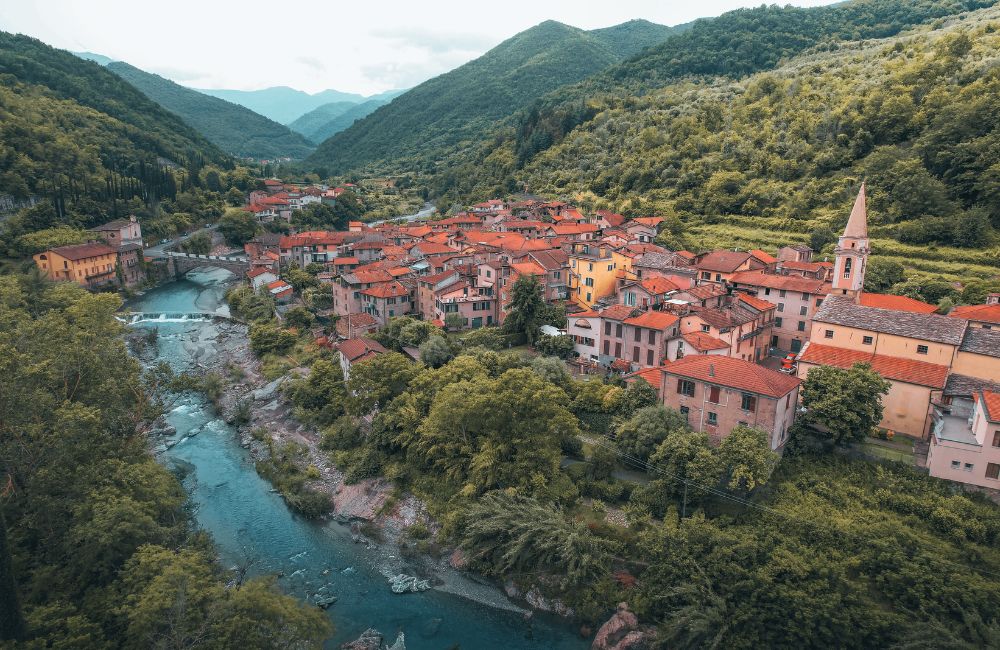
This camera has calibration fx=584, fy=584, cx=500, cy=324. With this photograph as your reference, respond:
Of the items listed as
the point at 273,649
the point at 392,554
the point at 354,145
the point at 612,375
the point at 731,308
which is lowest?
the point at 392,554

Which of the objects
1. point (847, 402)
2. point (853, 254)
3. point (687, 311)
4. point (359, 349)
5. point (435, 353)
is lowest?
point (359, 349)

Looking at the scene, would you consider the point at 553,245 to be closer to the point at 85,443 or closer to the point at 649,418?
the point at 649,418

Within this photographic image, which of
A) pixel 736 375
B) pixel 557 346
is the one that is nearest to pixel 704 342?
pixel 736 375

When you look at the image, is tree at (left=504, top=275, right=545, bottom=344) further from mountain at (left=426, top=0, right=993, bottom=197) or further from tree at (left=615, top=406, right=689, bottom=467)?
mountain at (left=426, top=0, right=993, bottom=197)

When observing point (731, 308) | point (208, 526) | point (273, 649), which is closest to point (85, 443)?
point (208, 526)

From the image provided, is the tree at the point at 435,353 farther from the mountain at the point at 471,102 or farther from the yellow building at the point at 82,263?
the mountain at the point at 471,102

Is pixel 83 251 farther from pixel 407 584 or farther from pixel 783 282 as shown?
pixel 783 282

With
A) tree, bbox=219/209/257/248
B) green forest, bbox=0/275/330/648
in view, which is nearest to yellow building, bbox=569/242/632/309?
green forest, bbox=0/275/330/648
